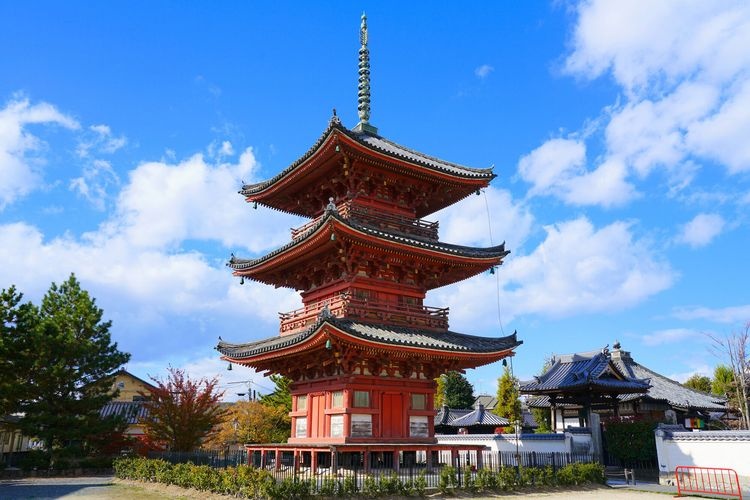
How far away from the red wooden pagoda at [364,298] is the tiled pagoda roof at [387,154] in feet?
0.23

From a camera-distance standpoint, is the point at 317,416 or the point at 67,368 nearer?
the point at 317,416

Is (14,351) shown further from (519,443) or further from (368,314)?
(519,443)

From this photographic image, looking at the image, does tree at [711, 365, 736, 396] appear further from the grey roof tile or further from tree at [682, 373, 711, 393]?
the grey roof tile

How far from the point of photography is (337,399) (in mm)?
25594

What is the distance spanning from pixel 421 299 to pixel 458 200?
279 inches

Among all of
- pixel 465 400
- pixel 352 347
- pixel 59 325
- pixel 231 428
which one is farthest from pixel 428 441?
pixel 465 400

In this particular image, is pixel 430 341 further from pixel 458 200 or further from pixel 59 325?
pixel 59 325

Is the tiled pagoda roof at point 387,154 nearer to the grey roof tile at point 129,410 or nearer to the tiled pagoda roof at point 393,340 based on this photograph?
the tiled pagoda roof at point 393,340

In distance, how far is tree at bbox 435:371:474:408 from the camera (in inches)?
3051

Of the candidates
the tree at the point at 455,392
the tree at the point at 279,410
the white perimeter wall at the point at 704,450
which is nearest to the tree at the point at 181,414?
the tree at the point at 279,410

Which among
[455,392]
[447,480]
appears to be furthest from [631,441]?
[455,392]

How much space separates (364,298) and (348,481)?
348 inches

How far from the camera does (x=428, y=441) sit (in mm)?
26672

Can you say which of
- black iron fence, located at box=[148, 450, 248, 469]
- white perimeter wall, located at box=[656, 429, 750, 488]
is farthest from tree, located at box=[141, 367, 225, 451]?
white perimeter wall, located at box=[656, 429, 750, 488]
